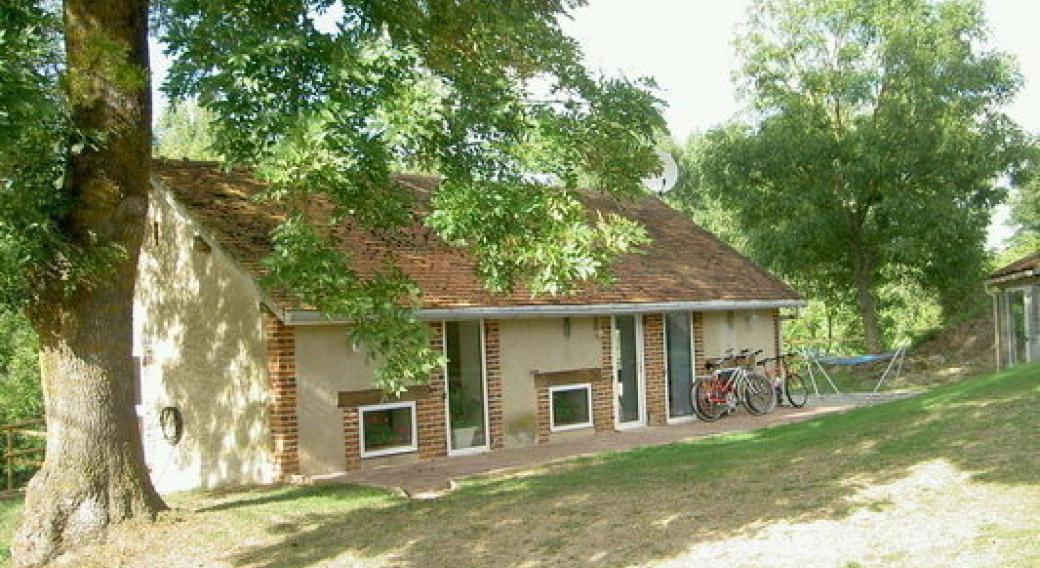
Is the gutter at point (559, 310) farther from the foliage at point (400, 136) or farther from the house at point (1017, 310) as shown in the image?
the house at point (1017, 310)

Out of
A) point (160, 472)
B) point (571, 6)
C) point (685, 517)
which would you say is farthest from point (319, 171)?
point (160, 472)

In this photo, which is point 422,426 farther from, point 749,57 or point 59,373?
point 749,57

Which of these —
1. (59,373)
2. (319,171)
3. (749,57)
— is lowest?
(59,373)

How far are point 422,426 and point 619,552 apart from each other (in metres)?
5.96

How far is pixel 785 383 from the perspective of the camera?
18.5m

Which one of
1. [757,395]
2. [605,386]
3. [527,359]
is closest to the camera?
[527,359]

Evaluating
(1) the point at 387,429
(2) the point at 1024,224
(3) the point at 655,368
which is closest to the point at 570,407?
(3) the point at 655,368

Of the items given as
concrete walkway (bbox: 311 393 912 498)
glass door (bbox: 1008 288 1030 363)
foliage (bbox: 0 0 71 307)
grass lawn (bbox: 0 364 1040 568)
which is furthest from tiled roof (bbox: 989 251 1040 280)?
foliage (bbox: 0 0 71 307)

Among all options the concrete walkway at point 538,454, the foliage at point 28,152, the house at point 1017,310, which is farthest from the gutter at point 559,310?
the house at point 1017,310

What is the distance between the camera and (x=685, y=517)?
848 centimetres

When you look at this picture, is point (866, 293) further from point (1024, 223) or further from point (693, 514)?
point (1024, 223)

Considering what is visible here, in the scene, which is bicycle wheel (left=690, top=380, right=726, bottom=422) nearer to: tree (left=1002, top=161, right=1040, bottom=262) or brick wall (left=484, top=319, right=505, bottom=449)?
brick wall (left=484, top=319, right=505, bottom=449)

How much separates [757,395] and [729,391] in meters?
0.60

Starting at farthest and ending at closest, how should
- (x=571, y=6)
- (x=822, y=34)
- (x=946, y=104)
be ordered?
(x=822, y=34) < (x=946, y=104) < (x=571, y=6)
